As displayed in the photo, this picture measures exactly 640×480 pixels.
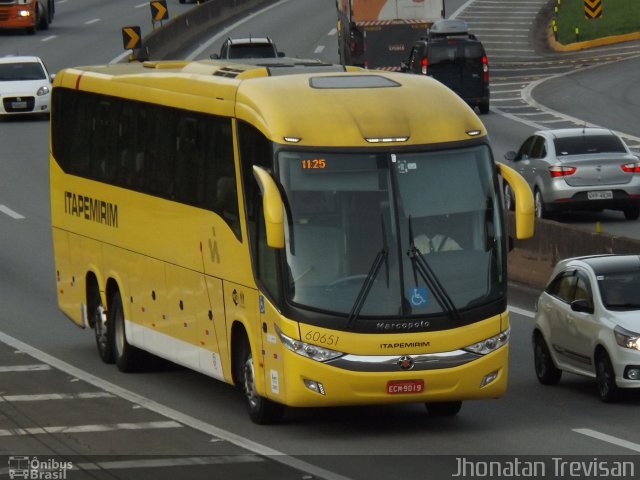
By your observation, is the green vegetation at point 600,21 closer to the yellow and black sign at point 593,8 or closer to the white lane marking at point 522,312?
the yellow and black sign at point 593,8

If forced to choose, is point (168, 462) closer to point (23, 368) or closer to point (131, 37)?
point (23, 368)

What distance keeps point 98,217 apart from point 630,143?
24.3 metres

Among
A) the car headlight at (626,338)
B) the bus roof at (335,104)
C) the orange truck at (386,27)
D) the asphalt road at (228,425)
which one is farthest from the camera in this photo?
the orange truck at (386,27)

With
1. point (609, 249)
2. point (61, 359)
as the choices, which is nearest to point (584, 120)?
point (609, 249)

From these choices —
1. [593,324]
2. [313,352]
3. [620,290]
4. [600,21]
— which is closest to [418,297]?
[313,352]

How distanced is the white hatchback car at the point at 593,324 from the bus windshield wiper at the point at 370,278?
136 inches

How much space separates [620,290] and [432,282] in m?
3.86

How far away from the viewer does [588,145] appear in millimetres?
32469

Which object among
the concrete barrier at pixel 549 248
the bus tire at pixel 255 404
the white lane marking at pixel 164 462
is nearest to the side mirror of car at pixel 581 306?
the bus tire at pixel 255 404

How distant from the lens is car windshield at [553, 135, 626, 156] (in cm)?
3228

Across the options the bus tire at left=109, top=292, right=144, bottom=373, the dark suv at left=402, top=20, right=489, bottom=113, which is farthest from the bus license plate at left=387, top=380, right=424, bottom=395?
the dark suv at left=402, top=20, right=489, bottom=113

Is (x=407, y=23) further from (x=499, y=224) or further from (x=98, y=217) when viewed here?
(x=499, y=224)

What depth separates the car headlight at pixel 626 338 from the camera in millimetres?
17875

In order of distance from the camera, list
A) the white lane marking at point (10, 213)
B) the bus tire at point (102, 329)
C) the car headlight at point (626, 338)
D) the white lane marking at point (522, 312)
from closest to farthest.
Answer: the car headlight at point (626, 338) < the bus tire at point (102, 329) < the white lane marking at point (522, 312) < the white lane marking at point (10, 213)
